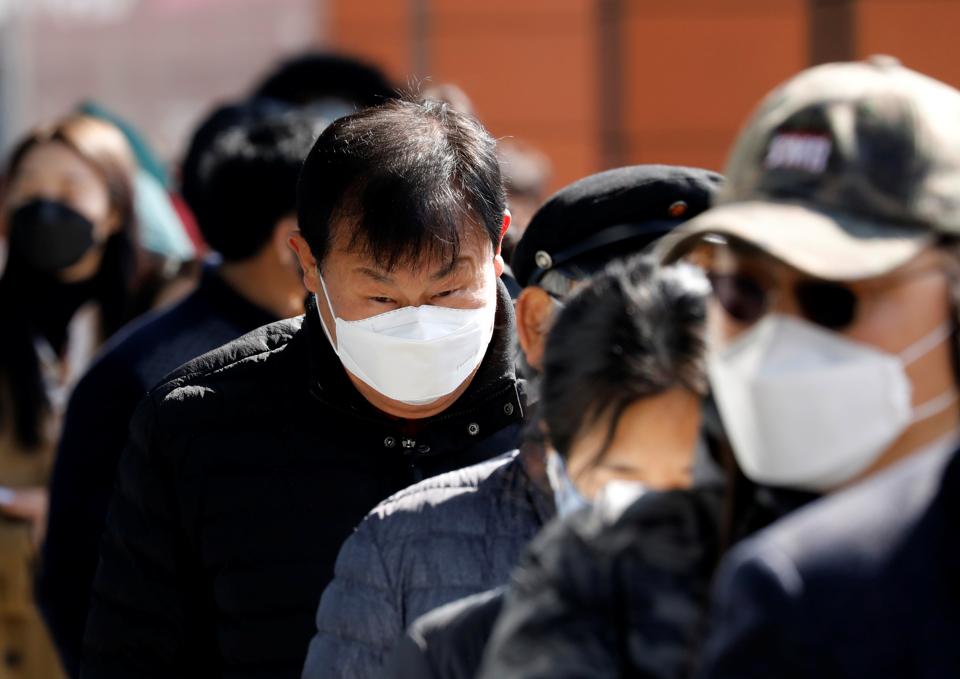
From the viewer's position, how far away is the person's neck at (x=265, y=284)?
387cm

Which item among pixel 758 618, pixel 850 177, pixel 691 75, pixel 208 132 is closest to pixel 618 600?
pixel 758 618

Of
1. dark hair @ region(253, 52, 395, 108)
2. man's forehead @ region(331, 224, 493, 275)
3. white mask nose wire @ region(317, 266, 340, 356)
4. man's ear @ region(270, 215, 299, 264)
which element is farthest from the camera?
dark hair @ region(253, 52, 395, 108)

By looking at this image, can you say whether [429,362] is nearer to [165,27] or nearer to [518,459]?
[518,459]

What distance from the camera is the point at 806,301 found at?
1642 millimetres

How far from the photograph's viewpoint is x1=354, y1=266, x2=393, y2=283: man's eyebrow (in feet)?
9.17

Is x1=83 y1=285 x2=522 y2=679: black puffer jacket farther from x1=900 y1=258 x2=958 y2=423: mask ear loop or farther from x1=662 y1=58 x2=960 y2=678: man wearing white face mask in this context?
x1=900 y1=258 x2=958 y2=423: mask ear loop

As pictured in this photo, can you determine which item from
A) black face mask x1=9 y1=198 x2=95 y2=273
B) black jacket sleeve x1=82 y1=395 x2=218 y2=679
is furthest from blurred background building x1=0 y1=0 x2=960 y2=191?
black jacket sleeve x1=82 y1=395 x2=218 y2=679

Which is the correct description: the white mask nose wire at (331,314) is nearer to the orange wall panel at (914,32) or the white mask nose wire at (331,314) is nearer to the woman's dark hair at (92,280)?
the woman's dark hair at (92,280)

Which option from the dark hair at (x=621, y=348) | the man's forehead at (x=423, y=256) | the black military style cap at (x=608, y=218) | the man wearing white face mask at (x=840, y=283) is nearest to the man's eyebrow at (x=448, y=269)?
the man's forehead at (x=423, y=256)

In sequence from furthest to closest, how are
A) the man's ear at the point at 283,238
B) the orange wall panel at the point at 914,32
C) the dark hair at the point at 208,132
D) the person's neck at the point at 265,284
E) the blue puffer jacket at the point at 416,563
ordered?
the orange wall panel at the point at 914,32, the dark hair at the point at 208,132, the man's ear at the point at 283,238, the person's neck at the point at 265,284, the blue puffer jacket at the point at 416,563

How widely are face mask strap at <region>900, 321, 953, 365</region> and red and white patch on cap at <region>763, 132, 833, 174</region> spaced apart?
0.19 m

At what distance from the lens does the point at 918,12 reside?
30.3 feet

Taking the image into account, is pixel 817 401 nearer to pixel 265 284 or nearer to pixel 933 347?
pixel 933 347

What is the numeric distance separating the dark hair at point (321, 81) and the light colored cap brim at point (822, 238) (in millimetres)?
4983
